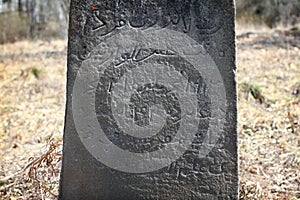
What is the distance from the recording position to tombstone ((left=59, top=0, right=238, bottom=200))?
2.56 metres

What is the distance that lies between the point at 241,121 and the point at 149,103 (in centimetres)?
255

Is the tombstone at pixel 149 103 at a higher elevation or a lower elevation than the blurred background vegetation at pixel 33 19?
lower

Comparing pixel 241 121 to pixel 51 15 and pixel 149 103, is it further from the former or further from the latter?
pixel 51 15

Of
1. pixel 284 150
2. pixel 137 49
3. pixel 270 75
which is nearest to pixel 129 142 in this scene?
pixel 137 49

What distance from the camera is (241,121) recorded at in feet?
16.3

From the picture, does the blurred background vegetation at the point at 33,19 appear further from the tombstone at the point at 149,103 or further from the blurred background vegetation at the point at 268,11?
the tombstone at the point at 149,103

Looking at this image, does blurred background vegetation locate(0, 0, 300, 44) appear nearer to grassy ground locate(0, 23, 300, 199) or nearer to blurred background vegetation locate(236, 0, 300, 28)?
blurred background vegetation locate(236, 0, 300, 28)

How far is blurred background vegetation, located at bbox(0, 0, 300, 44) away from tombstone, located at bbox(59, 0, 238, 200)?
11608mm

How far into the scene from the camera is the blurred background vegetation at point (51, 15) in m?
14.5

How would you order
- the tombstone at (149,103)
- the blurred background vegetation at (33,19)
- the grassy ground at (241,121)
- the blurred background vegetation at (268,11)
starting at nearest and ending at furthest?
the tombstone at (149,103)
the grassy ground at (241,121)
the blurred background vegetation at (33,19)
the blurred background vegetation at (268,11)

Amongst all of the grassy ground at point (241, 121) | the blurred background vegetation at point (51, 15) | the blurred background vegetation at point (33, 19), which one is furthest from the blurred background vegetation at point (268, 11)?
the blurred background vegetation at point (33, 19)

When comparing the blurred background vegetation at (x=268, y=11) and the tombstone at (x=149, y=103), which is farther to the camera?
the blurred background vegetation at (x=268, y=11)

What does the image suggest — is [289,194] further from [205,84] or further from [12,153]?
[12,153]

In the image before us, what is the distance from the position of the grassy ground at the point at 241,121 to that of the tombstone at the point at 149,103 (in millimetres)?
444
